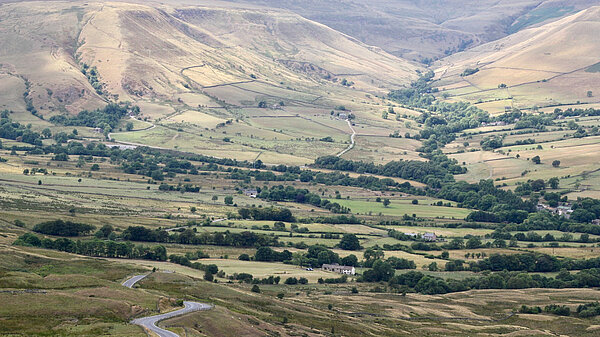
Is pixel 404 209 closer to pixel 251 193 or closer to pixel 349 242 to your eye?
pixel 251 193

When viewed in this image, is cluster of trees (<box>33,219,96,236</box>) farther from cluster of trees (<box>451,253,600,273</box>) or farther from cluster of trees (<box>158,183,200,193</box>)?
cluster of trees (<box>451,253,600,273</box>)

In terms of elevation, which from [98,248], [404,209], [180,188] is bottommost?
[98,248]

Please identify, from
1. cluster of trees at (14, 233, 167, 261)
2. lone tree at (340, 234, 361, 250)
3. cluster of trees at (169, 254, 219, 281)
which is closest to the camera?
cluster of trees at (169, 254, 219, 281)

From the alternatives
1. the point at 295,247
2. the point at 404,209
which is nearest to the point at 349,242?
the point at 295,247

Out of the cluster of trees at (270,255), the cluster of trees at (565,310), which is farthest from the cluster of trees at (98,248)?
the cluster of trees at (565,310)

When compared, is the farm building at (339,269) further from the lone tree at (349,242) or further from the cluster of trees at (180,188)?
the cluster of trees at (180,188)

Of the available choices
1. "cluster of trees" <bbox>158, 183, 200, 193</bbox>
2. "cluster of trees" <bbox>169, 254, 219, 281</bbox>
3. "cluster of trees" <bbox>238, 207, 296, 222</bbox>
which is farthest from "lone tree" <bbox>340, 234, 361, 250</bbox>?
"cluster of trees" <bbox>158, 183, 200, 193</bbox>
